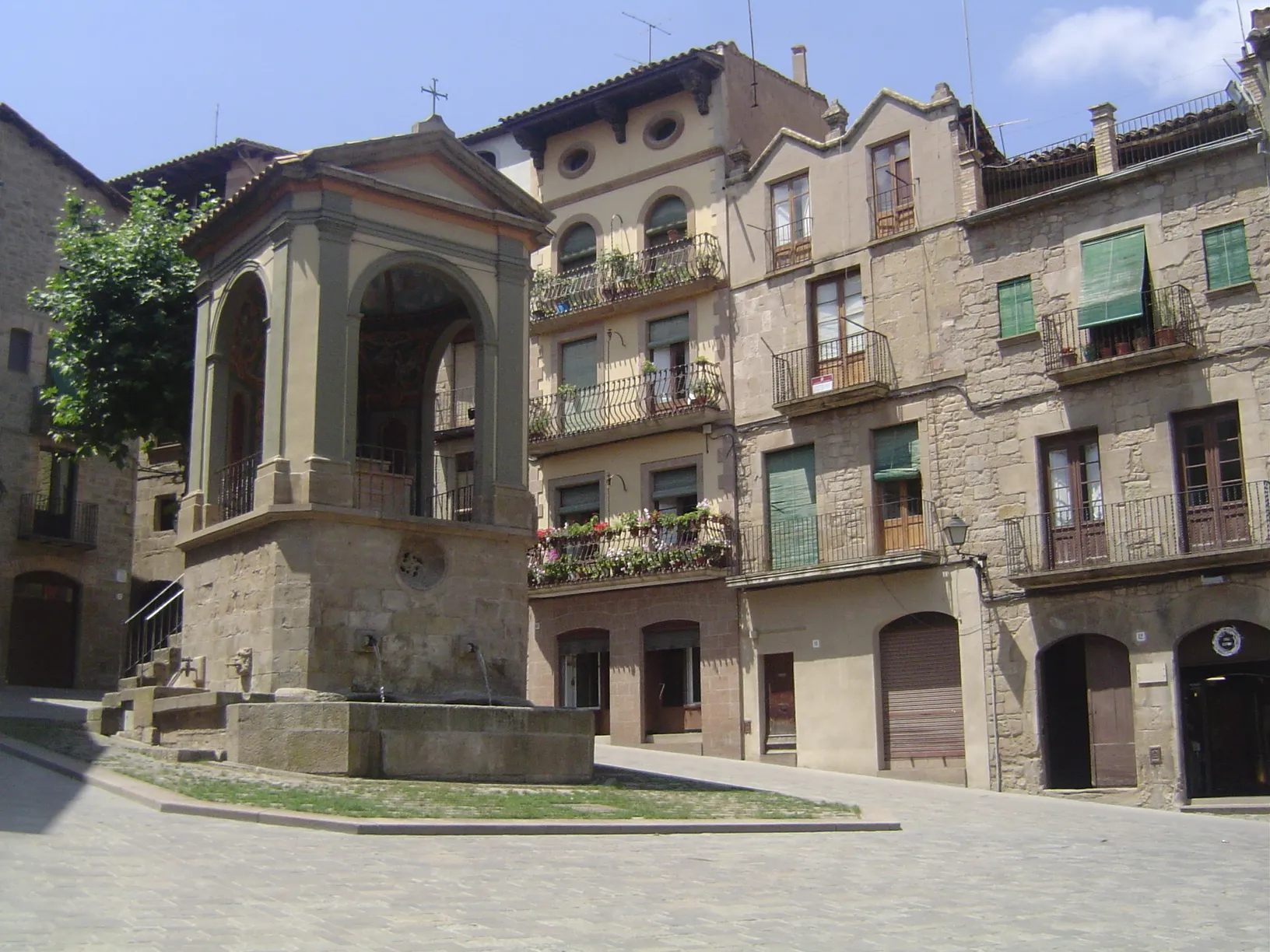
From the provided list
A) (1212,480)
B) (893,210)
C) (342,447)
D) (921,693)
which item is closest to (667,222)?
(893,210)

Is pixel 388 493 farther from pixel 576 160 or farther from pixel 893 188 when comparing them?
pixel 576 160

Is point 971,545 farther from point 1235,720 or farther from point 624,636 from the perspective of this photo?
point 624,636

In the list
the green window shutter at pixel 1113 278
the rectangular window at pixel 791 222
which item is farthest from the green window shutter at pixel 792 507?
the green window shutter at pixel 1113 278

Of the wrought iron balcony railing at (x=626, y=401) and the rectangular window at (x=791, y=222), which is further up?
the rectangular window at (x=791, y=222)

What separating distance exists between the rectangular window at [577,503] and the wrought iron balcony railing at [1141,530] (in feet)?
33.2

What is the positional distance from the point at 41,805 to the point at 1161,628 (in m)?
17.4

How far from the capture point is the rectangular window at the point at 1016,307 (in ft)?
85.7

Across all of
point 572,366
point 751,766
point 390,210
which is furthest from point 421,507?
point 572,366

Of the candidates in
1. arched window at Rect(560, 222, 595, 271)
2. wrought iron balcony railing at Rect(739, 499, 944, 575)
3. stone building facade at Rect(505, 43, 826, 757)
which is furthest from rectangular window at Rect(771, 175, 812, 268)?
wrought iron balcony railing at Rect(739, 499, 944, 575)

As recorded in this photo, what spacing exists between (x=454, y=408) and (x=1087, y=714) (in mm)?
16387

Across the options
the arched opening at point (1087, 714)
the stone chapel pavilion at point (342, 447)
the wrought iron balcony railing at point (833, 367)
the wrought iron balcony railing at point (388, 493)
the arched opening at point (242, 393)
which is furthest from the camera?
the wrought iron balcony railing at point (833, 367)

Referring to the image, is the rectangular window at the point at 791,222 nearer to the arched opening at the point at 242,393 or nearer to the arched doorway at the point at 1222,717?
the arched doorway at the point at 1222,717

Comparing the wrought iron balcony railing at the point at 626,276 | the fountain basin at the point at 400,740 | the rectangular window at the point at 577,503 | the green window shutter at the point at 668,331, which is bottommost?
the fountain basin at the point at 400,740

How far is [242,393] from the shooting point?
2148 cm
